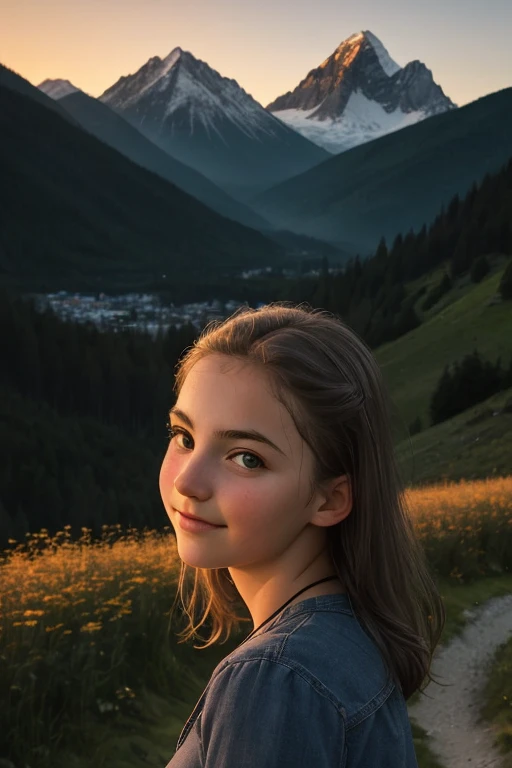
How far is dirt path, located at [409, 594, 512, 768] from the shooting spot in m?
7.34

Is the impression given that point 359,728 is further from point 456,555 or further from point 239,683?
point 456,555

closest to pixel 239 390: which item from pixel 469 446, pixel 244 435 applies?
pixel 244 435

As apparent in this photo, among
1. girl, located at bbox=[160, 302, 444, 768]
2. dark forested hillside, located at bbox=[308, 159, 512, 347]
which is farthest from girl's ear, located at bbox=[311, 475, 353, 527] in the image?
dark forested hillside, located at bbox=[308, 159, 512, 347]

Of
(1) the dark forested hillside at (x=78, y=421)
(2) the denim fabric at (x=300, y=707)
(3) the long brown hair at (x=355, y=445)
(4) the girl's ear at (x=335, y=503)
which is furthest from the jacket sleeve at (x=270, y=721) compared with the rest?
(1) the dark forested hillside at (x=78, y=421)

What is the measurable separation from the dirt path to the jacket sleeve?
4.56 m

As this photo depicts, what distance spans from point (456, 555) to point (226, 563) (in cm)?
1072

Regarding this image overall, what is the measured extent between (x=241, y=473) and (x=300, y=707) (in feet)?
1.86

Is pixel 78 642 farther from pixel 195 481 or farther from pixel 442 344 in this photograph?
pixel 442 344

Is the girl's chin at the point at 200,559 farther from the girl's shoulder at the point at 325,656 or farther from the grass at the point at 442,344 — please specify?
the grass at the point at 442,344

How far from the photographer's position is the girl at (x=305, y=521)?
1.66 m

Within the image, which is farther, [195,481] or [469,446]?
[469,446]

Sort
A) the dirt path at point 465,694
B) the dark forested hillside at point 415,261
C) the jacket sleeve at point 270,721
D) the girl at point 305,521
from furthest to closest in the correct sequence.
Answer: the dark forested hillside at point 415,261 < the dirt path at point 465,694 < the girl at point 305,521 < the jacket sleeve at point 270,721

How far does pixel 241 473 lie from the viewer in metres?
1.92

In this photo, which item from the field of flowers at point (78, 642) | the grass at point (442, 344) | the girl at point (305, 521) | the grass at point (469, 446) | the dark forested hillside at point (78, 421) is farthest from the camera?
the dark forested hillside at point (78, 421)
